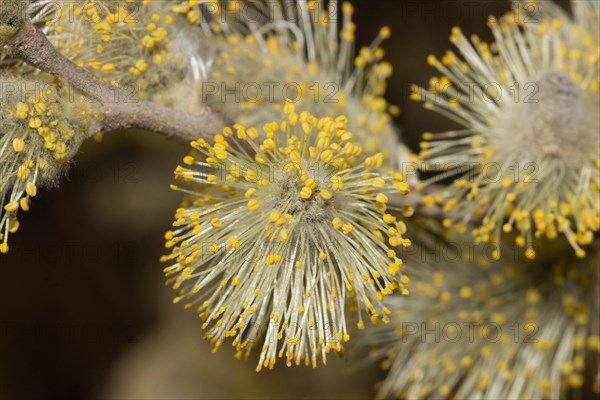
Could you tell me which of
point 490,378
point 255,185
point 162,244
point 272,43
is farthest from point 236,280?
point 162,244

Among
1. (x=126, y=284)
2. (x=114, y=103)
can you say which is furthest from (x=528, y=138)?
(x=126, y=284)

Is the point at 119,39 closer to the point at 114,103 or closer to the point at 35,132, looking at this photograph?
the point at 114,103

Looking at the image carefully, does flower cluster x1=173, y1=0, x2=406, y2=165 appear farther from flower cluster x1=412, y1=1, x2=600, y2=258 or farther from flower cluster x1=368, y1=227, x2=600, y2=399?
flower cluster x1=368, y1=227, x2=600, y2=399

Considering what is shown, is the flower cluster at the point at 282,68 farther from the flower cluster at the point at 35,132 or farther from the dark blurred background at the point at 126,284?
the dark blurred background at the point at 126,284

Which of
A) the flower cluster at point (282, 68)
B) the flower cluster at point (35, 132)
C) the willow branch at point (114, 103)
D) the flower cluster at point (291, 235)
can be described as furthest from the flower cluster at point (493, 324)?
the flower cluster at point (35, 132)

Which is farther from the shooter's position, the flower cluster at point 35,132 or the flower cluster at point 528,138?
the flower cluster at point 528,138

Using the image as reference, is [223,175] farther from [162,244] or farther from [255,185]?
[162,244]
